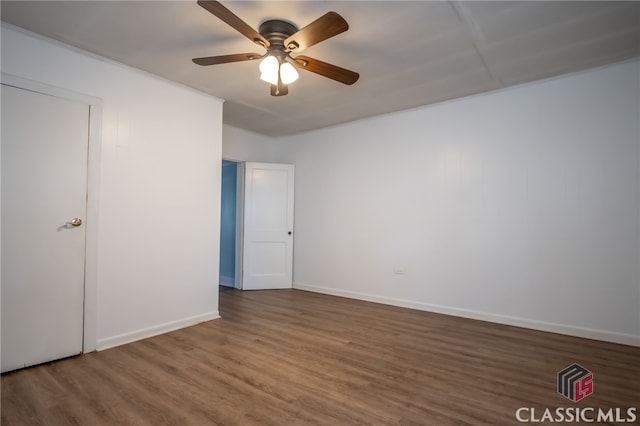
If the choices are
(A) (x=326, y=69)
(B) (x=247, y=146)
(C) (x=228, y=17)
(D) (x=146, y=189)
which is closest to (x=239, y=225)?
(B) (x=247, y=146)

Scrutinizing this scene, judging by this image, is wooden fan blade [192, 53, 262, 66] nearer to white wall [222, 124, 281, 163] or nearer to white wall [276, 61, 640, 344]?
white wall [276, 61, 640, 344]

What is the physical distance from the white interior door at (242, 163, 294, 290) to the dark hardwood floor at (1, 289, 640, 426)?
1.87 meters

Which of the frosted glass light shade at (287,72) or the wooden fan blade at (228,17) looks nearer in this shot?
the wooden fan blade at (228,17)

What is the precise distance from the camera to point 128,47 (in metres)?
2.77

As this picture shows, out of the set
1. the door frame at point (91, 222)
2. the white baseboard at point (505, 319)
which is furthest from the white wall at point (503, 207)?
the door frame at point (91, 222)

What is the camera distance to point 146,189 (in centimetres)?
321

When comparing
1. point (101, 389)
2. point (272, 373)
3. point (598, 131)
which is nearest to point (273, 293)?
point (272, 373)

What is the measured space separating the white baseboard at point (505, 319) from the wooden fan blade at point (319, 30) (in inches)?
134

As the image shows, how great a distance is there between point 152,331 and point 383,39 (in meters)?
3.44

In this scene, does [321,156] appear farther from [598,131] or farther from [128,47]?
[598,131]

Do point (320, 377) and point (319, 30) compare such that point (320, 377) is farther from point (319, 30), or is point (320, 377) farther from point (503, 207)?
point (503, 207)

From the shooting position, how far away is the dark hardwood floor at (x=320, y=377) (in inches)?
75.6

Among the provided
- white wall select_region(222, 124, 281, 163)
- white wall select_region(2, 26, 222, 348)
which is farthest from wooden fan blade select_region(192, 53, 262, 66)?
white wall select_region(222, 124, 281, 163)

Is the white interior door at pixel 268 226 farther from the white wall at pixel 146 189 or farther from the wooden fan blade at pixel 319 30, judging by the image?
the wooden fan blade at pixel 319 30
